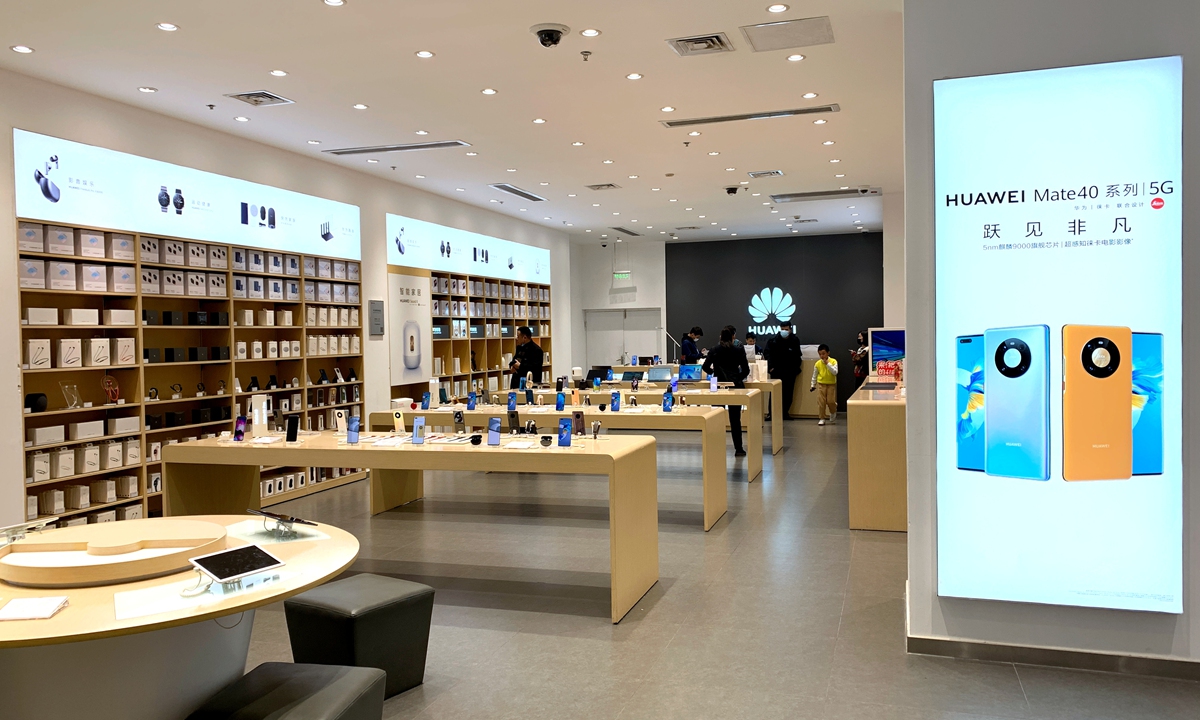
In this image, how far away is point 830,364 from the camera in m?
14.0

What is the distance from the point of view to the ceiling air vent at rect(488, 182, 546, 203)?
10617 millimetres

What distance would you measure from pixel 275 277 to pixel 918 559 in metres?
6.87

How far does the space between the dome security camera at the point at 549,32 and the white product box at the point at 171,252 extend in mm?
3927

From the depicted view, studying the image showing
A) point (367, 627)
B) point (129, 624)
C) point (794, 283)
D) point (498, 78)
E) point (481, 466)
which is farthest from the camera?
point (794, 283)

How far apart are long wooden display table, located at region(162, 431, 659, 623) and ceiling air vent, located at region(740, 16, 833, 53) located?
8.77 feet

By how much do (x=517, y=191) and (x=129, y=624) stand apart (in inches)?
370

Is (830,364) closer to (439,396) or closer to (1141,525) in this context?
(439,396)

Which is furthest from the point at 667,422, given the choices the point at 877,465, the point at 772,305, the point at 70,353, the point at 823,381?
the point at 772,305

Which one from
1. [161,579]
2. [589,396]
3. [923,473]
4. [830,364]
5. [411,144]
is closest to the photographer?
[161,579]

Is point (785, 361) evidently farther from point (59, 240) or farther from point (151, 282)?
point (59, 240)

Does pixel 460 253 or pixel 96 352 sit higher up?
pixel 460 253

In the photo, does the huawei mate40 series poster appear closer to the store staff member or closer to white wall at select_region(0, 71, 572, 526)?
white wall at select_region(0, 71, 572, 526)

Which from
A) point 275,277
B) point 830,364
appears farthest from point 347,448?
point 830,364

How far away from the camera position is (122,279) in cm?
670
